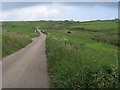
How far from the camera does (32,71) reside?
15.2 meters

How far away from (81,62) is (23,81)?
3.53 m

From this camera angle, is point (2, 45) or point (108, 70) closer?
point (108, 70)

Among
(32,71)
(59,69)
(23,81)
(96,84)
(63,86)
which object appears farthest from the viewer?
(32,71)

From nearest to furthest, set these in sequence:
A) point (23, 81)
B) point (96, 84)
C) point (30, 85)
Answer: point (96, 84)
point (30, 85)
point (23, 81)

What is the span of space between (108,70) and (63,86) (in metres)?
2.31

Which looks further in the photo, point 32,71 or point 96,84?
point 32,71

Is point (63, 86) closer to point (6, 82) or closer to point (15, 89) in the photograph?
point (15, 89)

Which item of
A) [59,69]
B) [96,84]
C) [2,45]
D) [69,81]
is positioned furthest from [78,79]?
[2,45]

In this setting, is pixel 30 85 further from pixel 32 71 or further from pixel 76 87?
pixel 32 71

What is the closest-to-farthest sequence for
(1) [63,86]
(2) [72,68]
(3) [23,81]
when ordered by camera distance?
(1) [63,86], (3) [23,81], (2) [72,68]

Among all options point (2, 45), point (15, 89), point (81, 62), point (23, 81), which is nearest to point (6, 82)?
point (23, 81)

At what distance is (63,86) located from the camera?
10477 millimetres

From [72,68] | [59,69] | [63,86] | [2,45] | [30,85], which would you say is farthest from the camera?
[2,45]

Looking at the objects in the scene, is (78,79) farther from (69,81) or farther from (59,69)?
(59,69)
